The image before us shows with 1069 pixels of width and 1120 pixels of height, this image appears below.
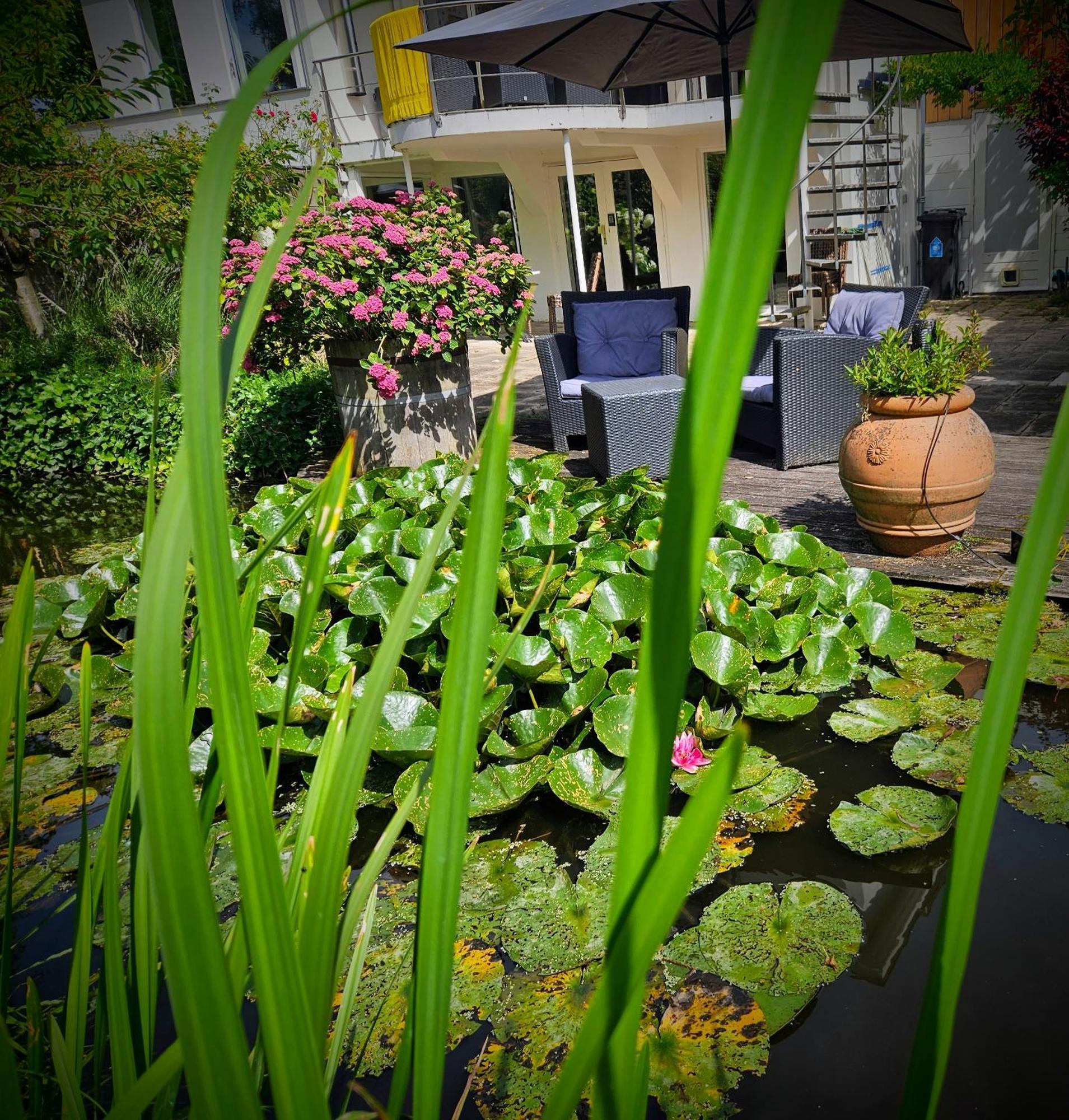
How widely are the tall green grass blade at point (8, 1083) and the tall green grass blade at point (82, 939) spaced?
162 mm

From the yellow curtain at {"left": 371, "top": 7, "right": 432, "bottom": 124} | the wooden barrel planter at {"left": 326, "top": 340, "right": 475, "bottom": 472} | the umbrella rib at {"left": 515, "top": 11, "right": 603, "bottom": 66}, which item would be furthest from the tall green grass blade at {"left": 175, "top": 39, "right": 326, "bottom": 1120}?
the yellow curtain at {"left": 371, "top": 7, "right": 432, "bottom": 124}

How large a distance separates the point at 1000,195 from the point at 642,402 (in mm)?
9459

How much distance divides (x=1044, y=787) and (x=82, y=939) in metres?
1.95

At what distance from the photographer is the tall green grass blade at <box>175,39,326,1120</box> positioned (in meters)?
0.28

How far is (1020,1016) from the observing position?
139cm

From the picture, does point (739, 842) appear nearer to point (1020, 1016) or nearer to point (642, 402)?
point (1020, 1016)

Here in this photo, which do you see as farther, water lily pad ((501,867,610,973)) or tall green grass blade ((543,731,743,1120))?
water lily pad ((501,867,610,973))

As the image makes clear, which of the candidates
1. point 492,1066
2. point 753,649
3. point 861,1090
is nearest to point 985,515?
point 753,649

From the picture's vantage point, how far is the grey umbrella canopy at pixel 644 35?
14.0 ft

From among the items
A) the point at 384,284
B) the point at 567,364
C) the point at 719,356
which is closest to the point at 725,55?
the point at 567,364

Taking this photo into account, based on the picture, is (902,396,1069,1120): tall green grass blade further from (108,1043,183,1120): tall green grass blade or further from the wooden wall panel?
the wooden wall panel

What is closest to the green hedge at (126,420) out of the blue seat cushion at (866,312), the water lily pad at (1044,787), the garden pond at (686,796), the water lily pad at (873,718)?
the garden pond at (686,796)

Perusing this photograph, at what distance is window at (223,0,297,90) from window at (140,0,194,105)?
708mm

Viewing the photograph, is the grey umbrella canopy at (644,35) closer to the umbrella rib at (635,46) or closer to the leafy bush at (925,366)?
the umbrella rib at (635,46)
